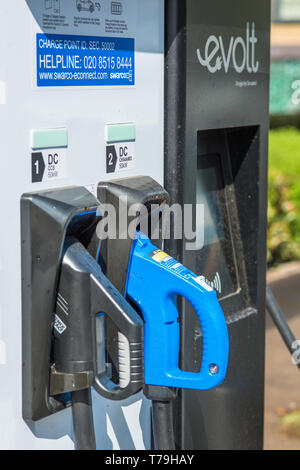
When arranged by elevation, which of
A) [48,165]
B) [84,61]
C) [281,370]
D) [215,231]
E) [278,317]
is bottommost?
[281,370]

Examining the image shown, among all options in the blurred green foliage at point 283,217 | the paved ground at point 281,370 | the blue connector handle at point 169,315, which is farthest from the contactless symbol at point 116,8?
the blurred green foliage at point 283,217

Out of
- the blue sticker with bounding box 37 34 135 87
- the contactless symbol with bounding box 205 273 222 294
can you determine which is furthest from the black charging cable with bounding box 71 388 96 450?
the contactless symbol with bounding box 205 273 222 294

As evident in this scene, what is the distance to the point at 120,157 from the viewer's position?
221 cm

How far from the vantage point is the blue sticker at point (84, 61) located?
1924 mm

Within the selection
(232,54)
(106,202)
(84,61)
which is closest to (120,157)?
(106,202)

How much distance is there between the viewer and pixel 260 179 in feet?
9.23

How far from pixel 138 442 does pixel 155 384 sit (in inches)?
18.5

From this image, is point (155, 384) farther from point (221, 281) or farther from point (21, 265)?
point (221, 281)

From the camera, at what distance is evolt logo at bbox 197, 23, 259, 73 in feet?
8.07

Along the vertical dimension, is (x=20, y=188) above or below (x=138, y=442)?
above

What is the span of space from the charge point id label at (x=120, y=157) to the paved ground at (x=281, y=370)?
9.35ft

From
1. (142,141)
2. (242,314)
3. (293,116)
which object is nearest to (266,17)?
(142,141)

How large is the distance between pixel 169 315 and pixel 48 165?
1.60ft

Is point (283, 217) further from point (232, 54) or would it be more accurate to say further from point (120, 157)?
point (120, 157)
